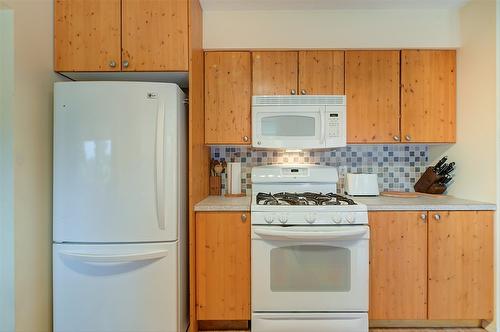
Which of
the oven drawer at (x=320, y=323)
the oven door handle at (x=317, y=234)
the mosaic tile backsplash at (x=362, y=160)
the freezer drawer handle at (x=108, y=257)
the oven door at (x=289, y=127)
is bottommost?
the oven drawer at (x=320, y=323)

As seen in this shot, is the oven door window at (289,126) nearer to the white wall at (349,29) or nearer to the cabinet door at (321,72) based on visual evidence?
the cabinet door at (321,72)

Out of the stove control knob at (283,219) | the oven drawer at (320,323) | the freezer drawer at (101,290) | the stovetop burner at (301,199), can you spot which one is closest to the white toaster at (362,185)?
the stovetop burner at (301,199)

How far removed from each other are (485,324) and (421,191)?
1.01 meters

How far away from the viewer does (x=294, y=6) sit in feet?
6.68

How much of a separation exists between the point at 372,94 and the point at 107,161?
1.97 m

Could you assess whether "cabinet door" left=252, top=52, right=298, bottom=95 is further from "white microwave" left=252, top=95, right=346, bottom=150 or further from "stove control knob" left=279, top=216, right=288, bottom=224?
"stove control knob" left=279, top=216, right=288, bottom=224

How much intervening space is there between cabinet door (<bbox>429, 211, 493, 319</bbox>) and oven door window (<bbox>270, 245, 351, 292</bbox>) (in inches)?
25.8

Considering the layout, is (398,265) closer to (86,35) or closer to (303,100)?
(303,100)

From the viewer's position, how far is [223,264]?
1826 millimetres

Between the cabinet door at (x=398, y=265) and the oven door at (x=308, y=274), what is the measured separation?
0.15 meters

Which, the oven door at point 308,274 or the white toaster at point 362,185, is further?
the white toaster at point 362,185

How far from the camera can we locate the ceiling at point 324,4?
6.50 ft

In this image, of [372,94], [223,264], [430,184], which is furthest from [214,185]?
[430,184]

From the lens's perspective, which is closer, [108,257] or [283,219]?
[108,257]
